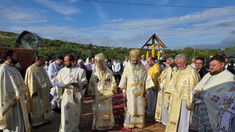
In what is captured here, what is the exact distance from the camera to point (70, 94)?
361cm

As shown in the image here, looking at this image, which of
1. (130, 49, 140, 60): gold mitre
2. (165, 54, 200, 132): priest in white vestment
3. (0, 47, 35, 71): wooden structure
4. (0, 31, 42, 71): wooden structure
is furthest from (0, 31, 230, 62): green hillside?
(165, 54, 200, 132): priest in white vestment

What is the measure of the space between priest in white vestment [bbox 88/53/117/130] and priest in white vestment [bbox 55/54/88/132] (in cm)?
48

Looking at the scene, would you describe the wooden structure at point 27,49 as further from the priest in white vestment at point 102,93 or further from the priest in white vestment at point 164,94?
the priest in white vestment at point 164,94

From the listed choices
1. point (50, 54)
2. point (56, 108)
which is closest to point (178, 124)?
point (56, 108)

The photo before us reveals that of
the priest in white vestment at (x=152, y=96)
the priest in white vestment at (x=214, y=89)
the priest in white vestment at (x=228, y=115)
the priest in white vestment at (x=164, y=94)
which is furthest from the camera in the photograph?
the priest in white vestment at (x=152, y=96)

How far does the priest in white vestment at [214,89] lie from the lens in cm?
243

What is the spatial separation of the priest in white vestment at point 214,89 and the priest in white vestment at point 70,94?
2.76 metres

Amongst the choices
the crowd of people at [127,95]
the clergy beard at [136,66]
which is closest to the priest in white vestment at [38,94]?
the crowd of people at [127,95]

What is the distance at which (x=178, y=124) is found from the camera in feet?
11.4

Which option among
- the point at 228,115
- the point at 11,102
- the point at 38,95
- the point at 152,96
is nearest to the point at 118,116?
the point at 152,96

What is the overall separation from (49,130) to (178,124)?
3.68 meters

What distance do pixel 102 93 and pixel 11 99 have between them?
83.6 inches

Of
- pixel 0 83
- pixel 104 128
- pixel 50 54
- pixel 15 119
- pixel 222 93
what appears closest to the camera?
pixel 222 93

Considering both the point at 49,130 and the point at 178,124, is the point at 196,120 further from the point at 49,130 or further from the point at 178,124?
the point at 49,130
